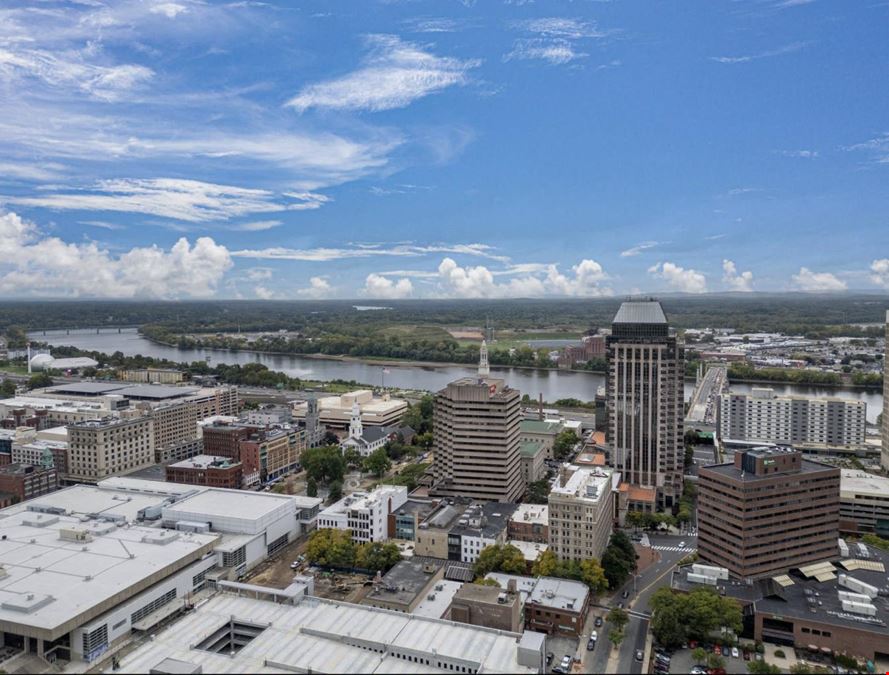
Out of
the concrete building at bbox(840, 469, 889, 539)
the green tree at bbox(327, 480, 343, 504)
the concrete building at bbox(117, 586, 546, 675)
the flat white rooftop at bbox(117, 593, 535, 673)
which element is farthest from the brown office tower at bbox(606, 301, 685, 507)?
the flat white rooftop at bbox(117, 593, 535, 673)

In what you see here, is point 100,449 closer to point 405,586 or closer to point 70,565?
point 70,565

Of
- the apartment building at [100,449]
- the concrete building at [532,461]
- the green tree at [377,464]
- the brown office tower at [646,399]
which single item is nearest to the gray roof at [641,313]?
the brown office tower at [646,399]

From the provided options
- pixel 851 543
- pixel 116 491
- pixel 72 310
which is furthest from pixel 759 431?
pixel 72 310

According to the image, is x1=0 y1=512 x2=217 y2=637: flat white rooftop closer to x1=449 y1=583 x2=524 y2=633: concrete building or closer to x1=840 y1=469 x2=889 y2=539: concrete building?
x1=449 y1=583 x2=524 y2=633: concrete building

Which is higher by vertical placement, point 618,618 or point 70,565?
point 70,565

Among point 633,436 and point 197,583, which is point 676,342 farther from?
point 197,583

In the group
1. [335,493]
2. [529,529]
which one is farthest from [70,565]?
[529,529]

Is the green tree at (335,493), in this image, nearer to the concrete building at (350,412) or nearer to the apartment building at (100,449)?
the concrete building at (350,412)
